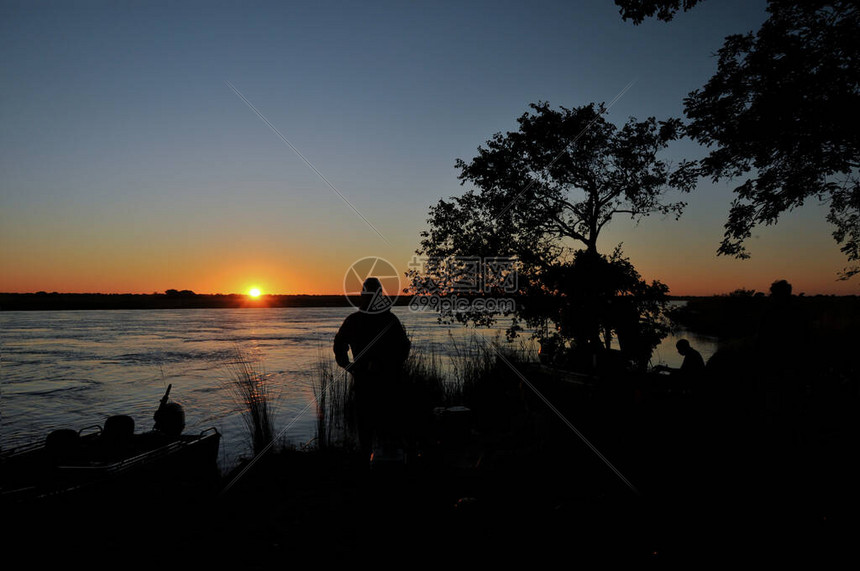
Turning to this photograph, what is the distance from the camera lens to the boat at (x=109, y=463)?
205 inches

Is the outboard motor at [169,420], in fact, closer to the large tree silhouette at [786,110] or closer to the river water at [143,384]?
the river water at [143,384]

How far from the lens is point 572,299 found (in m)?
12.0

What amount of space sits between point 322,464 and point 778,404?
245 inches

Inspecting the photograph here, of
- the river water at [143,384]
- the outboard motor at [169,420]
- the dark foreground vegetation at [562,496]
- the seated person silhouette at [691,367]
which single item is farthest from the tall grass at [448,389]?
the seated person silhouette at [691,367]

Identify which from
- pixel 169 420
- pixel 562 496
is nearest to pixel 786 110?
pixel 562 496

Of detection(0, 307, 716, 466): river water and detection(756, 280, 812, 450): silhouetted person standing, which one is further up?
detection(756, 280, 812, 450): silhouetted person standing

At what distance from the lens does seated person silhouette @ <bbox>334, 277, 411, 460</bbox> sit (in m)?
Answer: 5.42

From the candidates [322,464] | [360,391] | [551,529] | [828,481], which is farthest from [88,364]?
[828,481]

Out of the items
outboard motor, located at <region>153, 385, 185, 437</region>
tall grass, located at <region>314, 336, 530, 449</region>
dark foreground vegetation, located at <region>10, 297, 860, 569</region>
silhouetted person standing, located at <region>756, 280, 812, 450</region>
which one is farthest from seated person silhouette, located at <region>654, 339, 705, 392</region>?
outboard motor, located at <region>153, 385, 185, 437</region>

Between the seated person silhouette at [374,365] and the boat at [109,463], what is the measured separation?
2.49 metres

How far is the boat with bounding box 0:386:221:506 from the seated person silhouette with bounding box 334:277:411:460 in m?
2.49

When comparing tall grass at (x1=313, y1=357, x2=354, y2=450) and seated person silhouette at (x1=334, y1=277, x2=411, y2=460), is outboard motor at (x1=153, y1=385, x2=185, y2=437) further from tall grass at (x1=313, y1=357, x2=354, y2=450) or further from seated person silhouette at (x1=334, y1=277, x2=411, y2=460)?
seated person silhouette at (x1=334, y1=277, x2=411, y2=460)

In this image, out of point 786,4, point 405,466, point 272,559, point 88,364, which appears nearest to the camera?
point 272,559

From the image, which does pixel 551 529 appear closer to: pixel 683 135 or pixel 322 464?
pixel 322 464
